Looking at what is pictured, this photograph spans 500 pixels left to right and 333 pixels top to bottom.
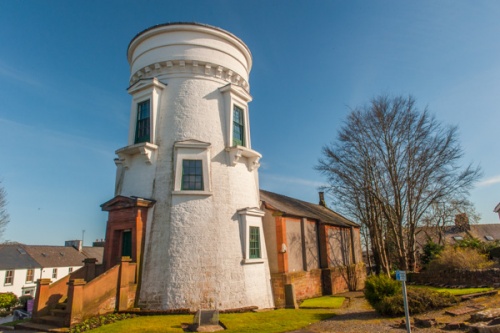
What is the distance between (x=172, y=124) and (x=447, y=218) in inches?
906

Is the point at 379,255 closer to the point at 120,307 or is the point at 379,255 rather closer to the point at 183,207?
the point at 183,207

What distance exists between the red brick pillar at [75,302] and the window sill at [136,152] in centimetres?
595

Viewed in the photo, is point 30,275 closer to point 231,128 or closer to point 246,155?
point 246,155

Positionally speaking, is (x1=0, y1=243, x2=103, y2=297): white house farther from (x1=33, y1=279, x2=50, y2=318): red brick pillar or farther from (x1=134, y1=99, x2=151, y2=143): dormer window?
(x1=134, y1=99, x2=151, y2=143): dormer window

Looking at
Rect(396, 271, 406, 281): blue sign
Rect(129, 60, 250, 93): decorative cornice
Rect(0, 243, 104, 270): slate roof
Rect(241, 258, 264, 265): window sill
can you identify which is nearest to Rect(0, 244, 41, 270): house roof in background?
Rect(0, 243, 104, 270): slate roof

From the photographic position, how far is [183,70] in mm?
16125

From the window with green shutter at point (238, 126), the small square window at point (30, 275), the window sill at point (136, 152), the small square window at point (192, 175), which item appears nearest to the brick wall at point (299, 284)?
the small square window at point (192, 175)

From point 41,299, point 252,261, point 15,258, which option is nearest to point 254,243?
point 252,261

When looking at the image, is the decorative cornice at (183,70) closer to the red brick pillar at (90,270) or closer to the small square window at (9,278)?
the red brick pillar at (90,270)

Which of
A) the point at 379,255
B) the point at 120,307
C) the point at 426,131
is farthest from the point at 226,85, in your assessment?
the point at 379,255

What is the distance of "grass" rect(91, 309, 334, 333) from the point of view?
34.2 ft

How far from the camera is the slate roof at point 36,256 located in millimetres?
38044

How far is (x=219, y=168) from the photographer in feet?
50.8

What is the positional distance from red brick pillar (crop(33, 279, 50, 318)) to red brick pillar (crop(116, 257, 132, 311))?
9.76 ft
